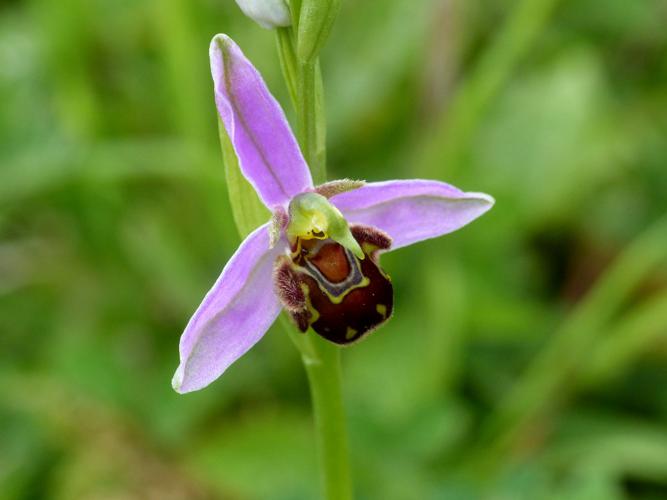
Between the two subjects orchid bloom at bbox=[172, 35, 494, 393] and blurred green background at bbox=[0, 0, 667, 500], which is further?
blurred green background at bbox=[0, 0, 667, 500]

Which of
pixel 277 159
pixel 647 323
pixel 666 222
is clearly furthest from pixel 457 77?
pixel 277 159

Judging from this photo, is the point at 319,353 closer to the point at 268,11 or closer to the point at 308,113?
the point at 308,113

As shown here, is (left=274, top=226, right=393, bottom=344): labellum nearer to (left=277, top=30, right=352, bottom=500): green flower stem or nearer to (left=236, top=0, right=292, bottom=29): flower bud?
(left=277, top=30, right=352, bottom=500): green flower stem

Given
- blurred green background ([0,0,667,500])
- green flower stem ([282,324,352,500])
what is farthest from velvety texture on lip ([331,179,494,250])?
blurred green background ([0,0,667,500])

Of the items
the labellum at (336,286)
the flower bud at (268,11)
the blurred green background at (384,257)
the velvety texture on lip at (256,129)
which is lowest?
the blurred green background at (384,257)

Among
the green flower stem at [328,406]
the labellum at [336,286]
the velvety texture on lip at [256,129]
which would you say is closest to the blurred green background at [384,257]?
the green flower stem at [328,406]

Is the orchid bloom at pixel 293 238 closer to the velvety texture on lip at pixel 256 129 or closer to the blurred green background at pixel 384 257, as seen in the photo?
the velvety texture on lip at pixel 256 129

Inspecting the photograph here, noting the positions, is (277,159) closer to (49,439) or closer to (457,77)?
(49,439)
